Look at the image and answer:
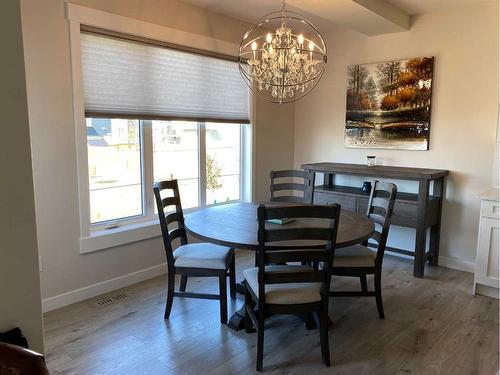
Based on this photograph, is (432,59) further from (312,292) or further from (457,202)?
(312,292)

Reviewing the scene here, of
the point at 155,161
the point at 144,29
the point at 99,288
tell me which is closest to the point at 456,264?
the point at 155,161

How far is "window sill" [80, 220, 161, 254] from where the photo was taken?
3061mm

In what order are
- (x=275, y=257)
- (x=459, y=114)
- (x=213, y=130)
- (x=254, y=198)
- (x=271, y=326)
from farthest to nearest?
1. (x=254, y=198)
2. (x=213, y=130)
3. (x=459, y=114)
4. (x=271, y=326)
5. (x=275, y=257)

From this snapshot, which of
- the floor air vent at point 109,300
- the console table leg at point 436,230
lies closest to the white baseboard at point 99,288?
the floor air vent at point 109,300

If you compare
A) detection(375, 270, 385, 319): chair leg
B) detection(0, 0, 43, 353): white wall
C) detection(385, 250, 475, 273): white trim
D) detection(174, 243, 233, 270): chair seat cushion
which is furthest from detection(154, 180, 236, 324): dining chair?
detection(385, 250, 475, 273): white trim

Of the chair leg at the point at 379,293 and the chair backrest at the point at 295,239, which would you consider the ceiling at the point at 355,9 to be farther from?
the chair leg at the point at 379,293

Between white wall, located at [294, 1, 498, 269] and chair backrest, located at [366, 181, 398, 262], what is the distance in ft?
3.61

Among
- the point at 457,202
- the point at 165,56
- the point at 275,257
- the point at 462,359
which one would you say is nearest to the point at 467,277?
the point at 457,202

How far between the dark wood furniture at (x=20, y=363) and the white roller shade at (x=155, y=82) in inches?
88.7

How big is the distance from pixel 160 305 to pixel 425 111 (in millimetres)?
3147

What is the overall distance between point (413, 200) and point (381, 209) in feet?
2.97

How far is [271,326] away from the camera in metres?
2.65

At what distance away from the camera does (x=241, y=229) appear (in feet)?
8.16

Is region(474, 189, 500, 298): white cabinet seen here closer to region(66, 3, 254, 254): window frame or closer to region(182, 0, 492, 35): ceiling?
region(182, 0, 492, 35): ceiling
